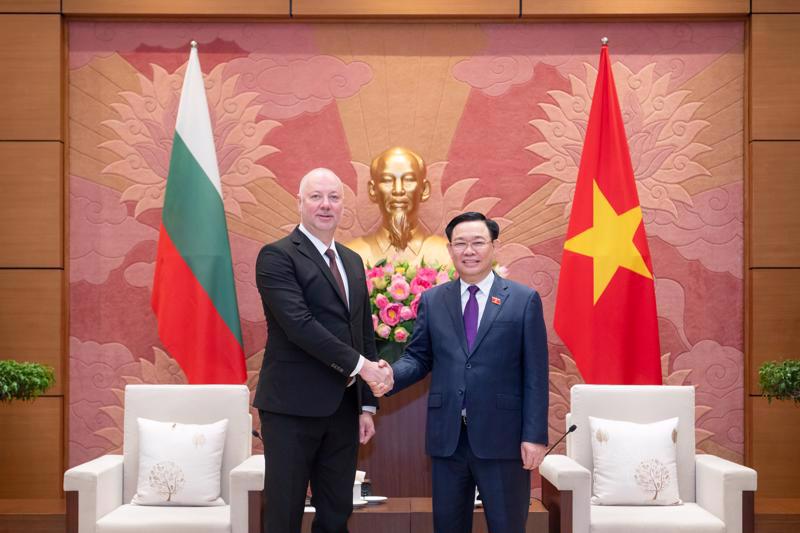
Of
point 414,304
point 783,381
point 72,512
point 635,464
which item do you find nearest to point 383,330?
point 414,304

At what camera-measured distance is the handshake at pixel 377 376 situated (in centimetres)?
293

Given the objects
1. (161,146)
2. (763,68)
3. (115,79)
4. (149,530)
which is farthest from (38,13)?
(763,68)

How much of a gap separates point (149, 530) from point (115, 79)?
99.8 inches

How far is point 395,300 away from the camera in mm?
4180

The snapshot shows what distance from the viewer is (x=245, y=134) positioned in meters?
4.92

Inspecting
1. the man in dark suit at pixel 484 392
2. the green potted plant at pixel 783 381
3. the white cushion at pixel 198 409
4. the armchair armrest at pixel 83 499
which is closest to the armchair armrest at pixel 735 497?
the green potted plant at pixel 783 381

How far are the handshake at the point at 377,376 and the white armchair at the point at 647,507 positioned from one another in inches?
41.7

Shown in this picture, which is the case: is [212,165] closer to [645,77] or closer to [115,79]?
[115,79]

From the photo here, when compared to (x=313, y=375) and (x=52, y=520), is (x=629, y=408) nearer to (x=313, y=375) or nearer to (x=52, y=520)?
(x=313, y=375)

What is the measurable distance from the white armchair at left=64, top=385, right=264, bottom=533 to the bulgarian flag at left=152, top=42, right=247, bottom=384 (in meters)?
0.38

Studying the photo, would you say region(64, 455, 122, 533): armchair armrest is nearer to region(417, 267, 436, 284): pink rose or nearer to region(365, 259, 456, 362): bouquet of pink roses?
region(365, 259, 456, 362): bouquet of pink roses

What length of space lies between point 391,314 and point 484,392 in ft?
4.24

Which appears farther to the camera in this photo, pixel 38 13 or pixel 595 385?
pixel 38 13

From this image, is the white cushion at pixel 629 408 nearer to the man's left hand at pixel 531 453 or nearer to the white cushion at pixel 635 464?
the white cushion at pixel 635 464
